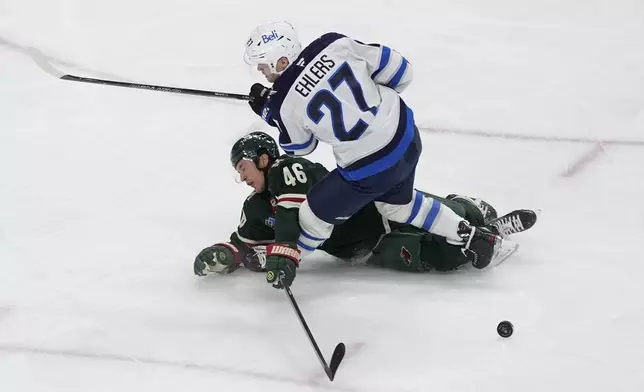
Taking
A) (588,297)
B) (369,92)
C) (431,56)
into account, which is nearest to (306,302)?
(369,92)

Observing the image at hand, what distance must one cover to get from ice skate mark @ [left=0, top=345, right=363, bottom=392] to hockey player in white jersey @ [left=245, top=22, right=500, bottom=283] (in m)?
0.33

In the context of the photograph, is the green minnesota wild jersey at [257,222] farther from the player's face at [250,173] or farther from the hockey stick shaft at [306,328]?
the hockey stick shaft at [306,328]

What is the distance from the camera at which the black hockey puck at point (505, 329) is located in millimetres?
2223

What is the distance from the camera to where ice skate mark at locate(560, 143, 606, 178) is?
11.1 feet

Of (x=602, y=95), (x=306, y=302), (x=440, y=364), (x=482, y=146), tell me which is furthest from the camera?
(x=602, y=95)

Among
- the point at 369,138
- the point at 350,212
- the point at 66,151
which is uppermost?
the point at 369,138

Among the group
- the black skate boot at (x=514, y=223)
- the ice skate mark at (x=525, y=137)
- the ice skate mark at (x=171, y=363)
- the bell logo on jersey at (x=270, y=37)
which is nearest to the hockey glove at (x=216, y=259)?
the ice skate mark at (x=171, y=363)

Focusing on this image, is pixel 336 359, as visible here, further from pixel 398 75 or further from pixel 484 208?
pixel 484 208

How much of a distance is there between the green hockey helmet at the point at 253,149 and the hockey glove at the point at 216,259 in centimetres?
26

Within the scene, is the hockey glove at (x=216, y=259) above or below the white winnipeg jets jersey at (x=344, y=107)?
below

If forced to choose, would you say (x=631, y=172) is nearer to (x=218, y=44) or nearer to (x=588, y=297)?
(x=588, y=297)

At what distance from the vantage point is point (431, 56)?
4.28 metres

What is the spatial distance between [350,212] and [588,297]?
2.38 feet

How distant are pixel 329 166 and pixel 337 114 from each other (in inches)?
48.8
